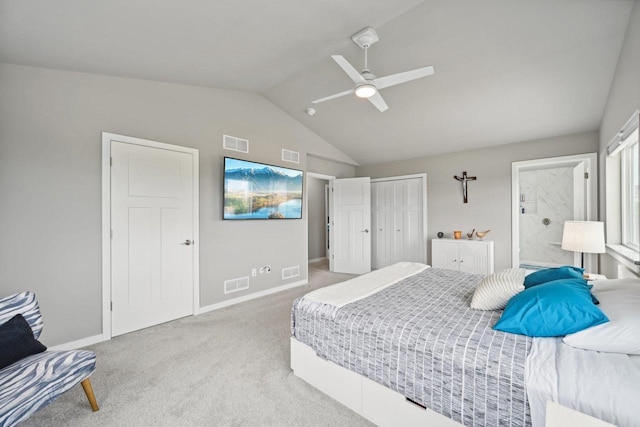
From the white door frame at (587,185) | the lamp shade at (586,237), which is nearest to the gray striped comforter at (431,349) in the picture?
the lamp shade at (586,237)

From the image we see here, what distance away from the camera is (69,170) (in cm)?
252

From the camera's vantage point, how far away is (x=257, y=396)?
1.85 meters

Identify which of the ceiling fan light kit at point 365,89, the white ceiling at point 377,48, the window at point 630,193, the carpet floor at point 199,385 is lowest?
the carpet floor at point 199,385

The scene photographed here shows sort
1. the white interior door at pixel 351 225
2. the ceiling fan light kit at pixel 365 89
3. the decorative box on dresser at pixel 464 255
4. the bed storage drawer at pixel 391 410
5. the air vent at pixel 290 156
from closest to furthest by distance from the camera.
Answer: the bed storage drawer at pixel 391 410 → the ceiling fan light kit at pixel 365 89 → the decorative box on dresser at pixel 464 255 → the air vent at pixel 290 156 → the white interior door at pixel 351 225

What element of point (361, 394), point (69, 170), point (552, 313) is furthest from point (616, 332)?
point (69, 170)

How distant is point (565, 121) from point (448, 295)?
3.26 m

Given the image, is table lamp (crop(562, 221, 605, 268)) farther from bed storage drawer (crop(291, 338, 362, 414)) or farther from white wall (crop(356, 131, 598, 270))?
bed storage drawer (crop(291, 338, 362, 414))

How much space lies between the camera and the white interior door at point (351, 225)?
539 centimetres

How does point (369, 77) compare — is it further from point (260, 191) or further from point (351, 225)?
point (351, 225)

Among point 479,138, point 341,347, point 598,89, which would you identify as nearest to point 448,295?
point 341,347

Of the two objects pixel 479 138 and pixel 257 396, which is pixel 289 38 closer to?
pixel 257 396

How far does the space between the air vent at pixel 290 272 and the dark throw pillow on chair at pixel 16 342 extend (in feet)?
9.68

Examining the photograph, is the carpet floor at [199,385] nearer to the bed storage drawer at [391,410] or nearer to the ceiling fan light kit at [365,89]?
the bed storage drawer at [391,410]

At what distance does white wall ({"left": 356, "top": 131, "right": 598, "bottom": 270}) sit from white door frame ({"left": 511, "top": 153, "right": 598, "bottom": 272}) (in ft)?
0.21
